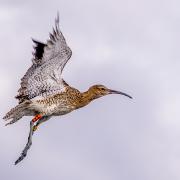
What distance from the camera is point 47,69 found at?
94.3ft

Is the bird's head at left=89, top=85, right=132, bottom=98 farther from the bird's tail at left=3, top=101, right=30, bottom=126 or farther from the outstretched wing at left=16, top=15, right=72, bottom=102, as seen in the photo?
the bird's tail at left=3, top=101, right=30, bottom=126

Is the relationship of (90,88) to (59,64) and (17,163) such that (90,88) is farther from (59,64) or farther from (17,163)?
(17,163)

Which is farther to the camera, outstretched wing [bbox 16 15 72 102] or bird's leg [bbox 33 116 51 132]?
bird's leg [bbox 33 116 51 132]

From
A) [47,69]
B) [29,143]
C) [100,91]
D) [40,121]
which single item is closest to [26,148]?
[29,143]

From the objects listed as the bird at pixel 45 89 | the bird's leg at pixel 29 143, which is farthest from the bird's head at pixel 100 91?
the bird's leg at pixel 29 143

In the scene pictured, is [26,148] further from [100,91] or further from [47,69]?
[100,91]

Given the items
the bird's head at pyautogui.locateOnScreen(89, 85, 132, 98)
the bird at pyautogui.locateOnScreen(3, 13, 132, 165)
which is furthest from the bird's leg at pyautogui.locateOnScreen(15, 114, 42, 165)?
the bird's head at pyautogui.locateOnScreen(89, 85, 132, 98)

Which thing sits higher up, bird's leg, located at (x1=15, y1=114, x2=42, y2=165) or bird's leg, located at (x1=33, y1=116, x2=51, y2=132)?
bird's leg, located at (x1=33, y1=116, x2=51, y2=132)

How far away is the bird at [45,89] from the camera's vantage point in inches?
1110

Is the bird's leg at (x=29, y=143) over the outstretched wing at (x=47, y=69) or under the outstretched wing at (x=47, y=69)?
under

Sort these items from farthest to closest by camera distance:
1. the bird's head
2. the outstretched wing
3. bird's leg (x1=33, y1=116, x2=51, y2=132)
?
the bird's head, bird's leg (x1=33, y1=116, x2=51, y2=132), the outstretched wing

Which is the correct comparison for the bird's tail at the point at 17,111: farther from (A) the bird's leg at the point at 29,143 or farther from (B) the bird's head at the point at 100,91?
(B) the bird's head at the point at 100,91

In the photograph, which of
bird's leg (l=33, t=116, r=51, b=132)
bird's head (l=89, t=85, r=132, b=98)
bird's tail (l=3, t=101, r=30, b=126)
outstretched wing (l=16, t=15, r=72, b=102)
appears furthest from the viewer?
bird's head (l=89, t=85, r=132, b=98)

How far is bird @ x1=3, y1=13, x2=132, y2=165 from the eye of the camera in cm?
2820
